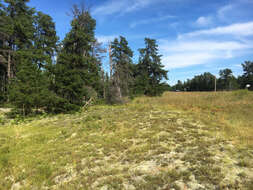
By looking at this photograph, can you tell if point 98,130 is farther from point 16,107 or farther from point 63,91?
point 16,107

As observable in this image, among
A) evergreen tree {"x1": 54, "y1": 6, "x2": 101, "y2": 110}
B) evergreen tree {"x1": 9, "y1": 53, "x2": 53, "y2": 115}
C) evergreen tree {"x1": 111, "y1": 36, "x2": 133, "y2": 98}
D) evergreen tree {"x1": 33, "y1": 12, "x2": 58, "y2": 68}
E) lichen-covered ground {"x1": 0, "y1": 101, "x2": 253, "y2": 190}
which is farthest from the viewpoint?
evergreen tree {"x1": 33, "y1": 12, "x2": 58, "y2": 68}

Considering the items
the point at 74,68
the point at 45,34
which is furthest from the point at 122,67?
the point at 45,34

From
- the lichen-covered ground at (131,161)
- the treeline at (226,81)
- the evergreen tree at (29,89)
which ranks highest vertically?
the treeline at (226,81)

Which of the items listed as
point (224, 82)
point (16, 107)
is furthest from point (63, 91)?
point (224, 82)

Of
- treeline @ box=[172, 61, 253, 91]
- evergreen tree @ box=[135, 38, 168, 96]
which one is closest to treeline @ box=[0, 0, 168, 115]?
evergreen tree @ box=[135, 38, 168, 96]

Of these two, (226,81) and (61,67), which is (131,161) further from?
(226,81)

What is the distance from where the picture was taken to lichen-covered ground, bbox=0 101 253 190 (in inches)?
105

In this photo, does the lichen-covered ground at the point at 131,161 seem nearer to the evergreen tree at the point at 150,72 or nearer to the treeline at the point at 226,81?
the evergreen tree at the point at 150,72

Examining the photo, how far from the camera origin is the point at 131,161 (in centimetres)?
350

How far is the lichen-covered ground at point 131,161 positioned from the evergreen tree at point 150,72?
21.4 m

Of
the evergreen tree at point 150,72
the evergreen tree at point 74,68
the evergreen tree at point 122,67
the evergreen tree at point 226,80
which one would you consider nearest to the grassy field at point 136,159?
the evergreen tree at point 74,68

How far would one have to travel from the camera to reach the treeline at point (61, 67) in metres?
11.0

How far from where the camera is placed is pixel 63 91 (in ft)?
38.2

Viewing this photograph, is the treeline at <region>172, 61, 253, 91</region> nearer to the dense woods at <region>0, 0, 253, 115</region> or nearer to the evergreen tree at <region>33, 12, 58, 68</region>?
the dense woods at <region>0, 0, 253, 115</region>
